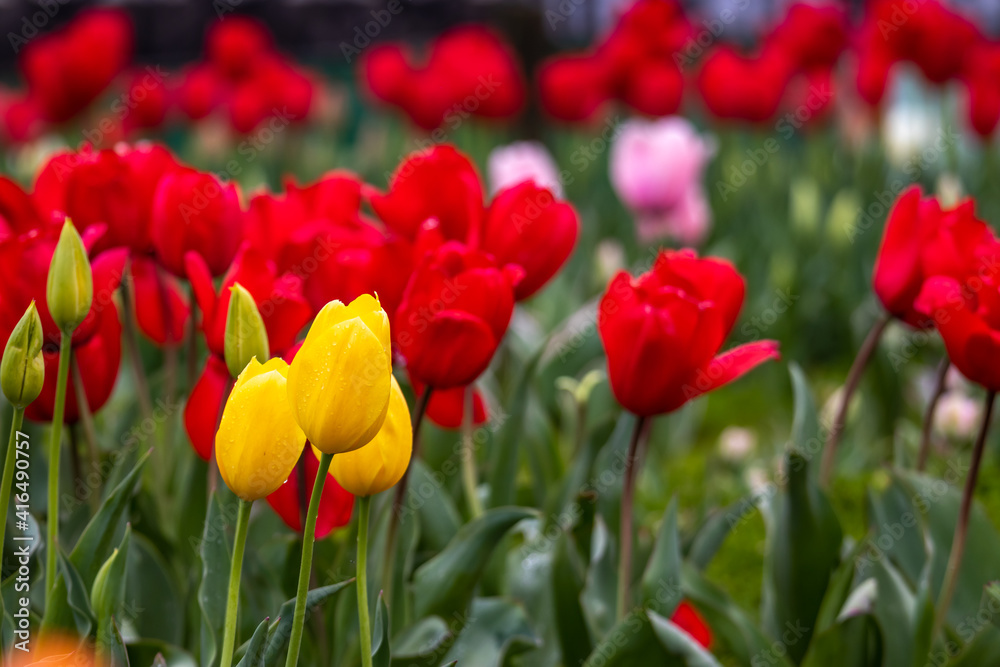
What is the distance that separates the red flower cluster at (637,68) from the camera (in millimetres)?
3359

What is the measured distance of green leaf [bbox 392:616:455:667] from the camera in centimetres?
95

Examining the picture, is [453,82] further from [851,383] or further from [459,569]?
[459,569]

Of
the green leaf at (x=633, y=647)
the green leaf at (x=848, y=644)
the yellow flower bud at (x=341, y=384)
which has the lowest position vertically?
the green leaf at (x=848, y=644)

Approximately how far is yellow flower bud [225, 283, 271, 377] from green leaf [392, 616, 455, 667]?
306 millimetres

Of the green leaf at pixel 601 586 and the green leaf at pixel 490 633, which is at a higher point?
the green leaf at pixel 490 633

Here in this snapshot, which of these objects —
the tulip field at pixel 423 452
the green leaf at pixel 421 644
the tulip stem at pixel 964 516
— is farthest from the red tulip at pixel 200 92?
the tulip stem at pixel 964 516

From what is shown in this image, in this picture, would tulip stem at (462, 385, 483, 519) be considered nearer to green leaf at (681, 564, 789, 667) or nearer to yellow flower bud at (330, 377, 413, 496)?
green leaf at (681, 564, 789, 667)

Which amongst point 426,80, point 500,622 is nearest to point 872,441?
point 500,622

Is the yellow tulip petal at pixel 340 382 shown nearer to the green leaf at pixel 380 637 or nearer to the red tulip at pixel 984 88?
the green leaf at pixel 380 637

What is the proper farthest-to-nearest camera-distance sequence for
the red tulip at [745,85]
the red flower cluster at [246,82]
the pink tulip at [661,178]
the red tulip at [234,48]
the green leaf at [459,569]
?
the red tulip at [234,48] → the red flower cluster at [246,82] → the red tulip at [745,85] → the pink tulip at [661,178] → the green leaf at [459,569]

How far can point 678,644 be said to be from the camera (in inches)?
36.7

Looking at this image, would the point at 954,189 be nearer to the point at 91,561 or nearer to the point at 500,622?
the point at 500,622

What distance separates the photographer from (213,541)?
878 mm

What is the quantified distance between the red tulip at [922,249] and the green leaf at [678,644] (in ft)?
1.34
